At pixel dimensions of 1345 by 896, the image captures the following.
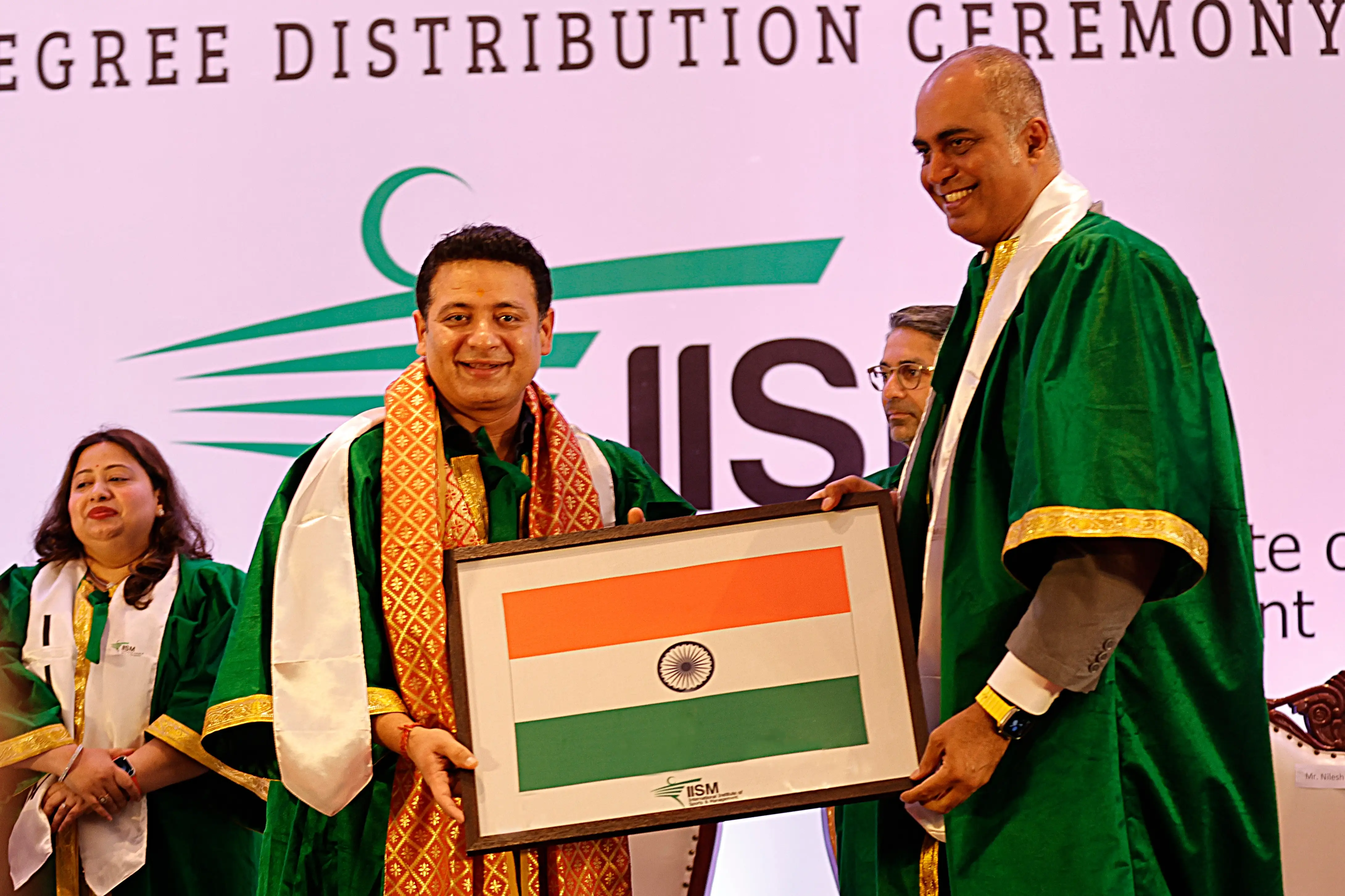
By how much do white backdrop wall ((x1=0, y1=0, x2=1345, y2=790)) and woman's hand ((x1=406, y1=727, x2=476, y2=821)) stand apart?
81.1 inches

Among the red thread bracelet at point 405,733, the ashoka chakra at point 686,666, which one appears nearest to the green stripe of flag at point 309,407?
the red thread bracelet at point 405,733

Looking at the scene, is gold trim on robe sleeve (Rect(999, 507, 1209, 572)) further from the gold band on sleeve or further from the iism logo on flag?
the gold band on sleeve

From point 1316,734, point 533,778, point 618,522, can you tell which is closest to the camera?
point 533,778

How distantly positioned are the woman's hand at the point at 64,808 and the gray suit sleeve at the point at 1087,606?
264 cm

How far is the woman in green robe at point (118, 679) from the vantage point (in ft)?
11.6

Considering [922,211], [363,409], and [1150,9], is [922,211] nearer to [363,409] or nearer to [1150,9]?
[1150,9]

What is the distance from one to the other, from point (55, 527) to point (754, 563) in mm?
2612

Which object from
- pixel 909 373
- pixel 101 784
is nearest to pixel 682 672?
pixel 909 373

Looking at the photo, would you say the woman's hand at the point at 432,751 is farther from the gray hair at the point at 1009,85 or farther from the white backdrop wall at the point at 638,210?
the white backdrop wall at the point at 638,210

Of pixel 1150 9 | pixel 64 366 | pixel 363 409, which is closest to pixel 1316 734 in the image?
pixel 1150 9

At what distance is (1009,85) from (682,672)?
3.31 feet

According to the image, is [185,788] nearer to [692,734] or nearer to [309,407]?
[309,407]

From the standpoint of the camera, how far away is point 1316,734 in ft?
12.1

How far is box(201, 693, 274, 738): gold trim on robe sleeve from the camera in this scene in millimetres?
2258
